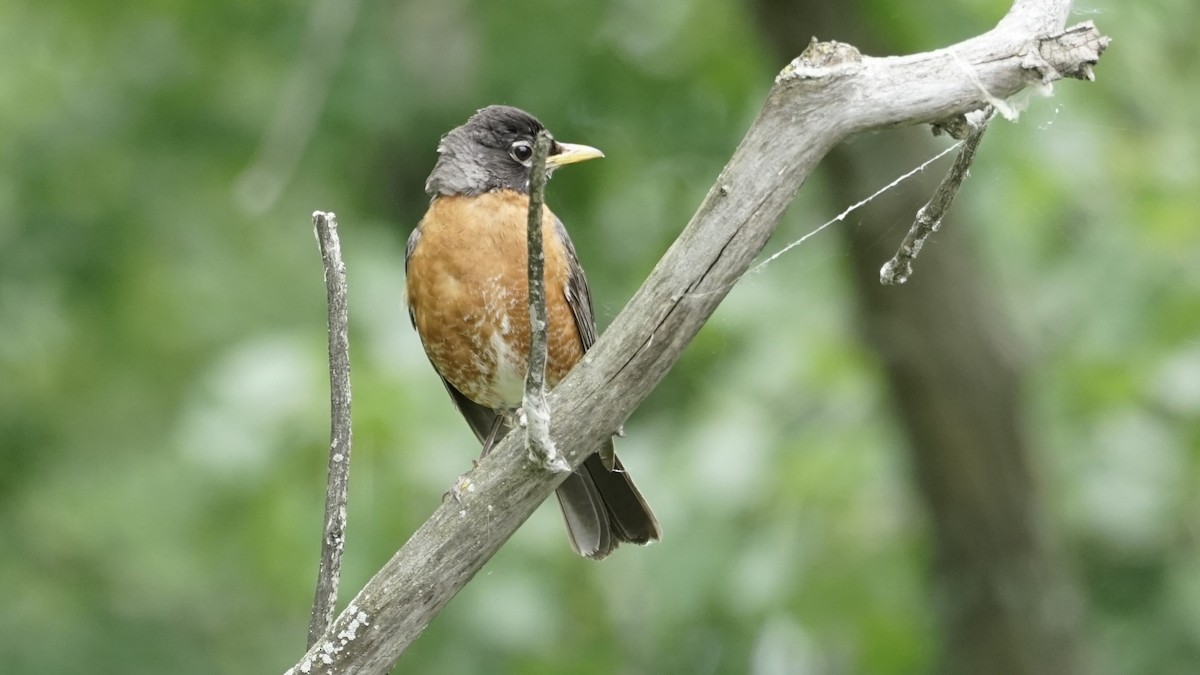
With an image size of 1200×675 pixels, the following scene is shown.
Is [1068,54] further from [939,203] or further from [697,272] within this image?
[697,272]

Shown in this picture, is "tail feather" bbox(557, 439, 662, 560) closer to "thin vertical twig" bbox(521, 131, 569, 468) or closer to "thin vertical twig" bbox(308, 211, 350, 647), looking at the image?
"thin vertical twig" bbox(308, 211, 350, 647)

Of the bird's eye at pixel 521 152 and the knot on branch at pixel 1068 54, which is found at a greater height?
the bird's eye at pixel 521 152

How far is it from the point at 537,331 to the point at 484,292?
141 centimetres

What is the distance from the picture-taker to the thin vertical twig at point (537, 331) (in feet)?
6.86

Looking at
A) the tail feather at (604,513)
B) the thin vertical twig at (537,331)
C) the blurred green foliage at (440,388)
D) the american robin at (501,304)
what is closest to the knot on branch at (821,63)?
the thin vertical twig at (537,331)

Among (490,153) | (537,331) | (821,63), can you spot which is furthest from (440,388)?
(821,63)

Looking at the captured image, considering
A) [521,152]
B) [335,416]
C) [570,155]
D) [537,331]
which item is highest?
[521,152]

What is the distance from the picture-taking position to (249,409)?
4566 millimetres

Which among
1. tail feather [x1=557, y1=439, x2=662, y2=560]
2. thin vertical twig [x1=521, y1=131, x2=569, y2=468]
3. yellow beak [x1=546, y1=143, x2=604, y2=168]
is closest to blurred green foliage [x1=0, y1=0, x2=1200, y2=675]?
tail feather [x1=557, y1=439, x2=662, y2=560]

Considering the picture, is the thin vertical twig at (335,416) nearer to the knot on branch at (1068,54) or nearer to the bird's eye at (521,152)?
the knot on branch at (1068,54)

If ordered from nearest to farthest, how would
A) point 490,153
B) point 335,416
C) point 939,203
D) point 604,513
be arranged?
point 939,203
point 335,416
point 604,513
point 490,153

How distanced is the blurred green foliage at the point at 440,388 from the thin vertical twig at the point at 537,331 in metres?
2.16

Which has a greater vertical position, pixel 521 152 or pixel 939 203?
pixel 521 152

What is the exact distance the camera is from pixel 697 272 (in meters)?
2.33
